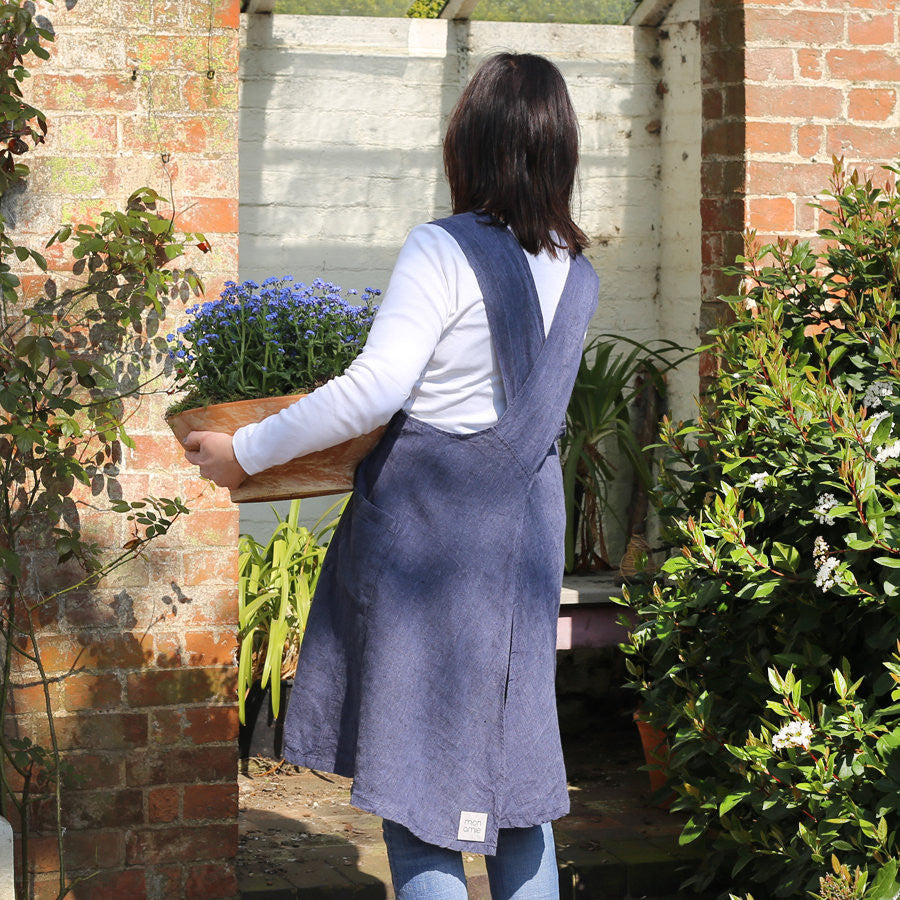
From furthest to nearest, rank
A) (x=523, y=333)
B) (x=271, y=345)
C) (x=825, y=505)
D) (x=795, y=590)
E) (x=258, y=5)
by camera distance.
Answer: (x=258, y=5)
(x=795, y=590)
(x=825, y=505)
(x=271, y=345)
(x=523, y=333)

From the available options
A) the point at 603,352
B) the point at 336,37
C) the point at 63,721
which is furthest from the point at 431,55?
the point at 63,721

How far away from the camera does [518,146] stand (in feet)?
6.30

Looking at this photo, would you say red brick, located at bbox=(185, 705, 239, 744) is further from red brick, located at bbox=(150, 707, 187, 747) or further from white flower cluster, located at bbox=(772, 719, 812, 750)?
white flower cluster, located at bbox=(772, 719, 812, 750)

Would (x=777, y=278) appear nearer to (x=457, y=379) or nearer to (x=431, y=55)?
(x=457, y=379)

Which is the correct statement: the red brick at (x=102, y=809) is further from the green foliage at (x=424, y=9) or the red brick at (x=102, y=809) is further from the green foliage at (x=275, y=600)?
the green foliage at (x=424, y=9)

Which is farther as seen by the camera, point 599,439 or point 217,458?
point 599,439

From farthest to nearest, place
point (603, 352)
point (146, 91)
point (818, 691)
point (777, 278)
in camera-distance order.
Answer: point (603, 352) → point (777, 278) → point (146, 91) → point (818, 691)

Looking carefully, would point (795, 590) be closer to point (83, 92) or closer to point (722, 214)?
point (722, 214)

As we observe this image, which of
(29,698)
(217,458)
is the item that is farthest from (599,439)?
(217,458)

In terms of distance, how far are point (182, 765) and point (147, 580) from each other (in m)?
0.45

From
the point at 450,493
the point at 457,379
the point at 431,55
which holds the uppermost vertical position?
the point at 431,55

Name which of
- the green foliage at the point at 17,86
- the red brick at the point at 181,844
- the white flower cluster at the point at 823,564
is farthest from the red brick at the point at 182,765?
the white flower cluster at the point at 823,564

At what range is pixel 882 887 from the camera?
195 cm

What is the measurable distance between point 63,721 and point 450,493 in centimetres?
138
